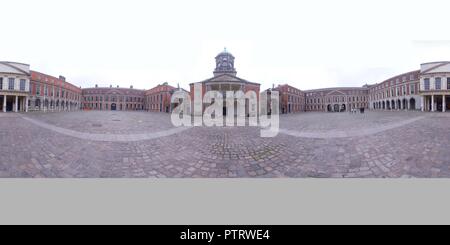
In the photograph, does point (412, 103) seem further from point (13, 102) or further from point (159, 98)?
point (13, 102)

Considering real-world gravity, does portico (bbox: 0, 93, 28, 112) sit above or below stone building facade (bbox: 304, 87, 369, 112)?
below

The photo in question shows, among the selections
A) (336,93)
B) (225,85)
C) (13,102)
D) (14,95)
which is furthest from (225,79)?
(336,93)

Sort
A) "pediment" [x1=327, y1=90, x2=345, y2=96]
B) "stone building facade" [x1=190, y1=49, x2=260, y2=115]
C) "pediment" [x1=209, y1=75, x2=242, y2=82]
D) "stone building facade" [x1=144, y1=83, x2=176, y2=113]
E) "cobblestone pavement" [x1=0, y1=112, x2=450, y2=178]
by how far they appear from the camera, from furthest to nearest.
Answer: "pediment" [x1=327, y1=90, x2=345, y2=96], "stone building facade" [x1=144, y1=83, x2=176, y2=113], "pediment" [x1=209, y1=75, x2=242, y2=82], "stone building facade" [x1=190, y1=49, x2=260, y2=115], "cobblestone pavement" [x1=0, y1=112, x2=450, y2=178]

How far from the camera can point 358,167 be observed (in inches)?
143

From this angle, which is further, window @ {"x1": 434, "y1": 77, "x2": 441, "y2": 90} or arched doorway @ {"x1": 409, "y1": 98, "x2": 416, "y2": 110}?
arched doorway @ {"x1": 409, "y1": 98, "x2": 416, "y2": 110}

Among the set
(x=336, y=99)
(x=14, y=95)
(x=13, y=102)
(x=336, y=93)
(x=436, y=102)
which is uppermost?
(x=336, y=93)

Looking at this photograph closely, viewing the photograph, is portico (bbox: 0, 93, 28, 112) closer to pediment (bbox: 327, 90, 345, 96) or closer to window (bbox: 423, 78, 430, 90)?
window (bbox: 423, 78, 430, 90)

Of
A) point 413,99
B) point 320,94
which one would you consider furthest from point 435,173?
point 320,94

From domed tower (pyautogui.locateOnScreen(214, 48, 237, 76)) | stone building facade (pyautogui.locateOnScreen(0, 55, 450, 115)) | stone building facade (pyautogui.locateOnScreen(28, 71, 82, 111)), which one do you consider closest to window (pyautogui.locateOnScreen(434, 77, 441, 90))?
stone building facade (pyautogui.locateOnScreen(0, 55, 450, 115))

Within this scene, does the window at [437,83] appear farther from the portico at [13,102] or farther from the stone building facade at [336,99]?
the portico at [13,102]

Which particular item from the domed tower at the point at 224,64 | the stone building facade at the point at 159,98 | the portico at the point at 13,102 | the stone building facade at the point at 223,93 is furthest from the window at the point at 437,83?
the portico at the point at 13,102
